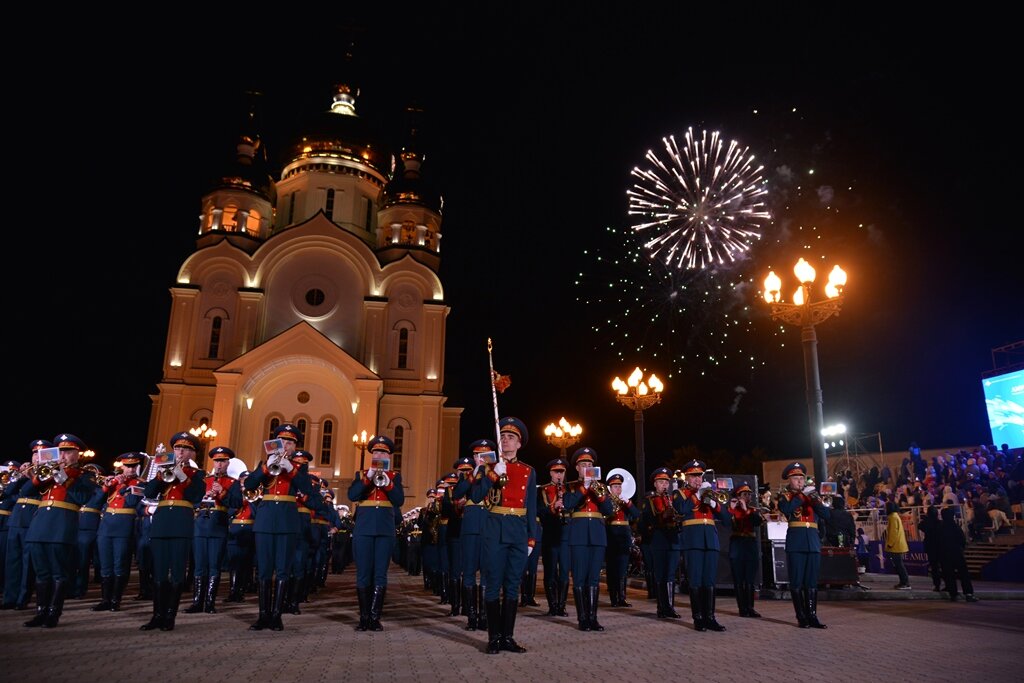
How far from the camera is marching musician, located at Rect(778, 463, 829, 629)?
380 inches

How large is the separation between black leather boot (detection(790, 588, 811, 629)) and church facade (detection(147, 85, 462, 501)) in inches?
1164

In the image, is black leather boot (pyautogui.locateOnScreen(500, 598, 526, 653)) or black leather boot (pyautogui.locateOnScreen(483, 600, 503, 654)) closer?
black leather boot (pyautogui.locateOnScreen(483, 600, 503, 654))

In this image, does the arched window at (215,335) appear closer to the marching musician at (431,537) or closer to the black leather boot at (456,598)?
the marching musician at (431,537)

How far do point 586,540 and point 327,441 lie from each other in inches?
1238

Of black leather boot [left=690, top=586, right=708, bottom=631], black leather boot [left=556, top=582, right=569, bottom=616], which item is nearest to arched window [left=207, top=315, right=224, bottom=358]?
black leather boot [left=556, top=582, right=569, bottom=616]

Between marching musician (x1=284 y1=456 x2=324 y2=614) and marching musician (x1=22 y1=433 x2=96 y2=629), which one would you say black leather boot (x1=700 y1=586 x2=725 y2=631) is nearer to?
marching musician (x1=284 y1=456 x2=324 y2=614)

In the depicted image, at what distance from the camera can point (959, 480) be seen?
891 inches

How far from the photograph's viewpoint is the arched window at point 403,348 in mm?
41938

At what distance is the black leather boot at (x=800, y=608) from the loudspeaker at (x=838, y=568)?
4.64m

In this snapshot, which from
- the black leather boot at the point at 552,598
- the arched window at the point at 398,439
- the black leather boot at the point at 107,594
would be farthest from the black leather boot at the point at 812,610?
the arched window at the point at 398,439

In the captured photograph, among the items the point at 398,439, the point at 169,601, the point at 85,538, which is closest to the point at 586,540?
the point at 169,601

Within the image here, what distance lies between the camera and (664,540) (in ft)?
37.0

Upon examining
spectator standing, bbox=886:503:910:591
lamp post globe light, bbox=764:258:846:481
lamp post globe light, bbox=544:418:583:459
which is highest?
lamp post globe light, bbox=764:258:846:481

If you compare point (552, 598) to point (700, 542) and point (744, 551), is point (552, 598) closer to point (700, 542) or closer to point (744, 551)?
point (700, 542)
